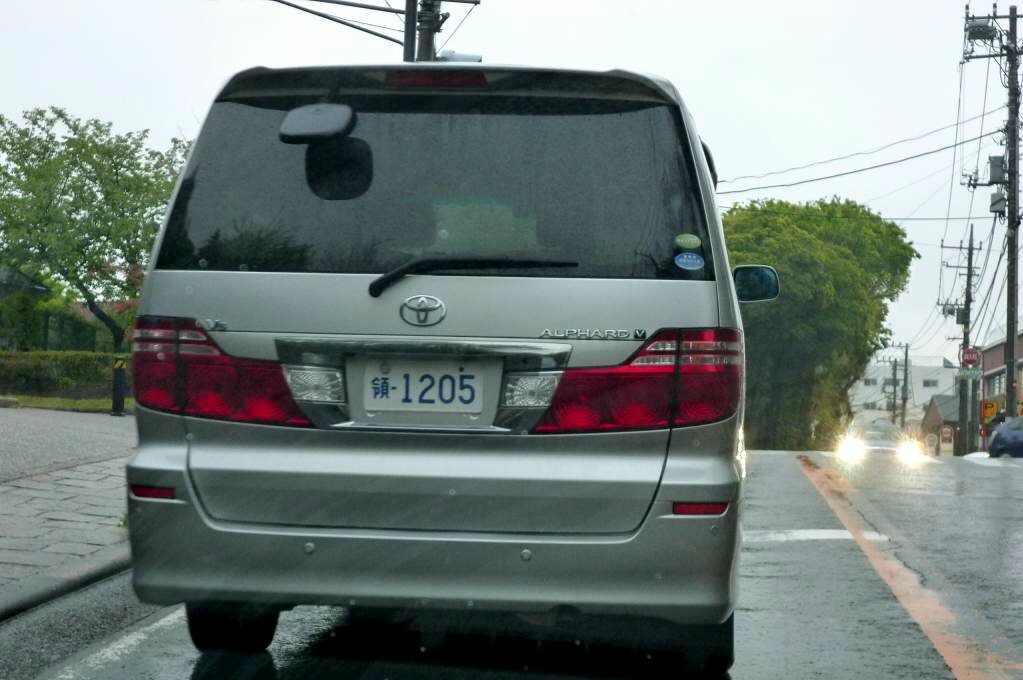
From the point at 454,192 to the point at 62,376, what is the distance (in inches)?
1311

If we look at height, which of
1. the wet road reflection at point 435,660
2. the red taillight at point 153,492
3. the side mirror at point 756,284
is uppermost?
the side mirror at point 756,284

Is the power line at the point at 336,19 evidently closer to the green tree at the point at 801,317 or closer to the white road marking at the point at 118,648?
the white road marking at the point at 118,648

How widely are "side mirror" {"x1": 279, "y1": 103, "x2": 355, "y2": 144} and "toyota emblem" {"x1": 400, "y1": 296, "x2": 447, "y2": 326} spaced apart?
20.0 inches

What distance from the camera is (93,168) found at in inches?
1774

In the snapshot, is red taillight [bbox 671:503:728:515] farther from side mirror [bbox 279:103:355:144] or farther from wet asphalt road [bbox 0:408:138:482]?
Result: wet asphalt road [bbox 0:408:138:482]

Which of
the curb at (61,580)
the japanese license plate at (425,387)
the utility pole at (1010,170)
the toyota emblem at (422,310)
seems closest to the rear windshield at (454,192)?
the toyota emblem at (422,310)

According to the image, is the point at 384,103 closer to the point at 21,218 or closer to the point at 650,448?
the point at 650,448

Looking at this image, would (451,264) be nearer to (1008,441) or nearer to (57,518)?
(57,518)

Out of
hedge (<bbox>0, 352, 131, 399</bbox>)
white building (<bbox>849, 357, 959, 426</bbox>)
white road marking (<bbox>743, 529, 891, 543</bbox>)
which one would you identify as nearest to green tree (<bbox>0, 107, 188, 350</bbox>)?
hedge (<bbox>0, 352, 131, 399</bbox>)

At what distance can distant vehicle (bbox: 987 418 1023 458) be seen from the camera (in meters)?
33.8

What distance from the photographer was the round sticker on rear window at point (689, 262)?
3.81 meters

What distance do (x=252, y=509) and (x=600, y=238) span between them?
3.85ft

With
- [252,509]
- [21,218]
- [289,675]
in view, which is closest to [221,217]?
[252,509]

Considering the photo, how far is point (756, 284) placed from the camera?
226 inches
